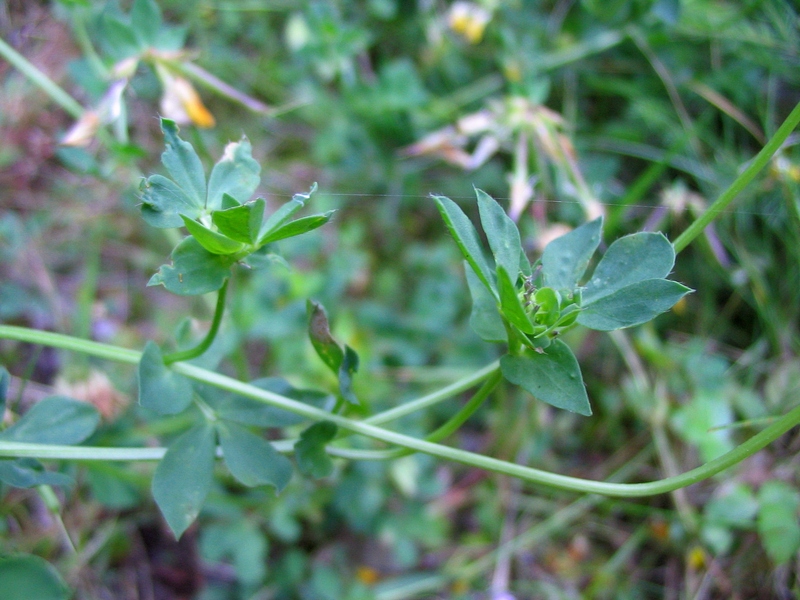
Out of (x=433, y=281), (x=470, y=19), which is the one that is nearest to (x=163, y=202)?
(x=433, y=281)

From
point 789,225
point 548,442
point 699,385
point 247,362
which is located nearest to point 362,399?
point 247,362

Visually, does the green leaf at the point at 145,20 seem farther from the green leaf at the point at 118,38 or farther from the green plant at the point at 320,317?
the green plant at the point at 320,317

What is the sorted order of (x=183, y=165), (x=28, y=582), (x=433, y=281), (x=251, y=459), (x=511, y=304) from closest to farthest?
(x=28, y=582) < (x=511, y=304) < (x=183, y=165) < (x=251, y=459) < (x=433, y=281)

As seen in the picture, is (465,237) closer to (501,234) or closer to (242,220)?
(501,234)

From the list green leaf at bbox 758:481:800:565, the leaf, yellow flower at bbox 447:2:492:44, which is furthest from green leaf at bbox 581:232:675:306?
yellow flower at bbox 447:2:492:44

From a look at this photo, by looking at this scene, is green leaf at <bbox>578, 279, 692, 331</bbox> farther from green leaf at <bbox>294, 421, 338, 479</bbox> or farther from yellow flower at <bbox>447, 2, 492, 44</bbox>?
yellow flower at <bbox>447, 2, 492, 44</bbox>

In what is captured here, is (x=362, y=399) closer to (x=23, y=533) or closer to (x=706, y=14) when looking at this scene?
(x=23, y=533)
